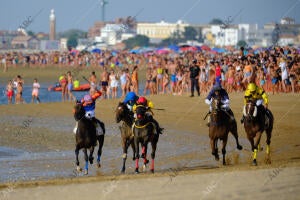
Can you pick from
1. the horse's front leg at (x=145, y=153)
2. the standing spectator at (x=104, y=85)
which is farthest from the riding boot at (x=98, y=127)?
the standing spectator at (x=104, y=85)

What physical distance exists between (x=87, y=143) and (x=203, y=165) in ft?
9.22

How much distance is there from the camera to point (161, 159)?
21.7 meters

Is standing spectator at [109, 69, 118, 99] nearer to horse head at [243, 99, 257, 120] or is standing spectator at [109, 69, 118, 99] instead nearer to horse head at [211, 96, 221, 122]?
horse head at [243, 99, 257, 120]

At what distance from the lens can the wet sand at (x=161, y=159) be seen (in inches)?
607

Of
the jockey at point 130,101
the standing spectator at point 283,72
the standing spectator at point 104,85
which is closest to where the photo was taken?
the jockey at point 130,101

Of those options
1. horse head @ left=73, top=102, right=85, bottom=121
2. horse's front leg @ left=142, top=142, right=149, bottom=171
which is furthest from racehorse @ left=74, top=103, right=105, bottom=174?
horse's front leg @ left=142, top=142, right=149, bottom=171

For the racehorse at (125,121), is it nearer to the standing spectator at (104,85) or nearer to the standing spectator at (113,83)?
the standing spectator at (104,85)

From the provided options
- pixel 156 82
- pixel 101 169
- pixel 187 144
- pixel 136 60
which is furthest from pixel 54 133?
pixel 136 60

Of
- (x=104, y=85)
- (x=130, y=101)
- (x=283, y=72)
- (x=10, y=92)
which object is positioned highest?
(x=283, y=72)

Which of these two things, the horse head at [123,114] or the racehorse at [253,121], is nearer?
the horse head at [123,114]

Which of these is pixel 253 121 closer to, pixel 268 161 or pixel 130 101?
pixel 268 161

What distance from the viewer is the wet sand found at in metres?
15.4

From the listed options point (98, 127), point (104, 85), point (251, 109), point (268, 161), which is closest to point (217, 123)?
point (251, 109)

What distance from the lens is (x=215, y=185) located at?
15883 mm
